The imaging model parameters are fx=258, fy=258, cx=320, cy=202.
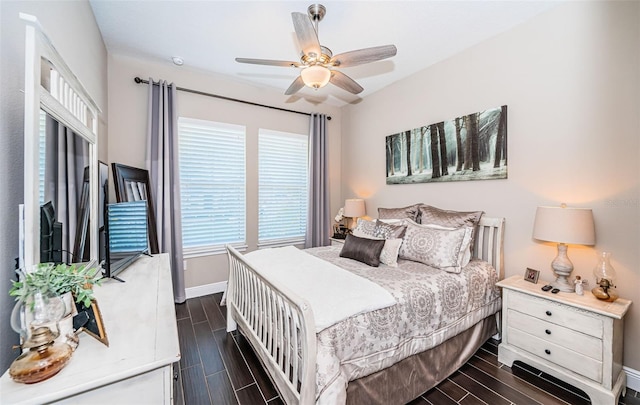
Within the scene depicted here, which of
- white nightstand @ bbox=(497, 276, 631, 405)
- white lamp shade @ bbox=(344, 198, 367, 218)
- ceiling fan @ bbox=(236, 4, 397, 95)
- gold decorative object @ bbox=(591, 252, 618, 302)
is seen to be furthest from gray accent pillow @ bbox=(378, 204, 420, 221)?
ceiling fan @ bbox=(236, 4, 397, 95)

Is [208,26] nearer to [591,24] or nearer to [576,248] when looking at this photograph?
[591,24]

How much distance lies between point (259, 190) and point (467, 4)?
3080 mm

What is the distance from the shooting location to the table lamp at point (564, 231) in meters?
1.83

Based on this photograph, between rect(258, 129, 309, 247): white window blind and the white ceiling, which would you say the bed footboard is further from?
the white ceiling

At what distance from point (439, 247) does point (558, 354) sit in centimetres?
104

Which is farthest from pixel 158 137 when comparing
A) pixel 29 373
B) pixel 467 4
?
pixel 467 4

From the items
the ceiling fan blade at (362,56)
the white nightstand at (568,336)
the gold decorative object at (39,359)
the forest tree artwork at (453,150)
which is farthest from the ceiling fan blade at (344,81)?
the gold decorative object at (39,359)

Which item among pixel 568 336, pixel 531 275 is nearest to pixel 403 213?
pixel 531 275

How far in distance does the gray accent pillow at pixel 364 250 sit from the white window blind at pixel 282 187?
1.67 m

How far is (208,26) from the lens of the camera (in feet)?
7.97

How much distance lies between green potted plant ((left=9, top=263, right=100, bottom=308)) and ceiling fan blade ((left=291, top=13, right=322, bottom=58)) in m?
1.72

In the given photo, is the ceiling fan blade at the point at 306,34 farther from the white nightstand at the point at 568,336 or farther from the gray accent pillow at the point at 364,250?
the white nightstand at the point at 568,336

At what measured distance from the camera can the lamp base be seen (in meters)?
1.96

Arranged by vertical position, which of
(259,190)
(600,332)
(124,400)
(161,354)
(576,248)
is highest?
(259,190)
